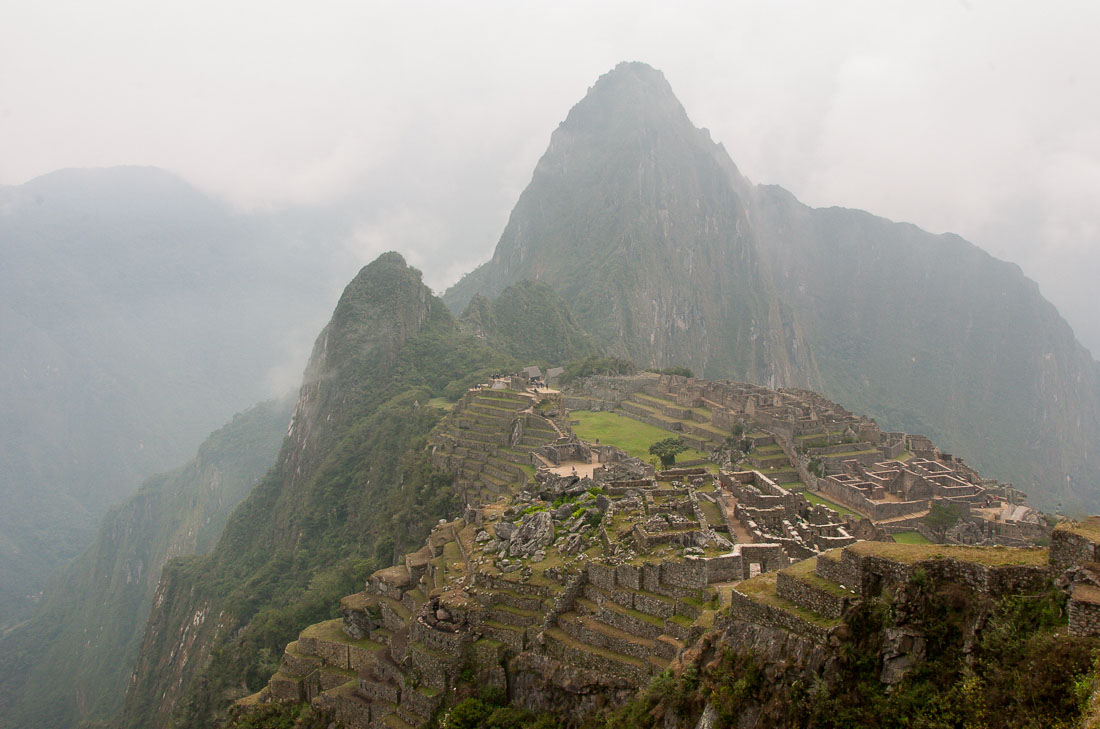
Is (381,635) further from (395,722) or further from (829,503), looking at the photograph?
(829,503)

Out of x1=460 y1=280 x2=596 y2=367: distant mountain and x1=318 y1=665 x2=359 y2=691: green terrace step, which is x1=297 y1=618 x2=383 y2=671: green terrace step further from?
x1=460 y1=280 x2=596 y2=367: distant mountain

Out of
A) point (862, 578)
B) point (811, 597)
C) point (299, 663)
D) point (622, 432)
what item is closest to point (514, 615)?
point (811, 597)

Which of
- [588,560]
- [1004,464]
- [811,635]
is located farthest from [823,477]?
[1004,464]

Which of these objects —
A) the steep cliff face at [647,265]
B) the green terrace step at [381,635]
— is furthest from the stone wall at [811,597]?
the steep cliff face at [647,265]

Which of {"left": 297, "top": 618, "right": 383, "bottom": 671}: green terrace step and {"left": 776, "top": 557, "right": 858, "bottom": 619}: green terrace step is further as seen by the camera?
{"left": 297, "top": 618, "right": 383, "bottom": 671}: green terrace step

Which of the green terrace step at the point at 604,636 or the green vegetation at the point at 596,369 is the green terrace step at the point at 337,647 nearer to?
the green terrace step at the point at 604,636

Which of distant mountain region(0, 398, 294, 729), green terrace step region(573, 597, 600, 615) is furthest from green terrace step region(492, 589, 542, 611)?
distant mountain region(0, 398, 294, 729)

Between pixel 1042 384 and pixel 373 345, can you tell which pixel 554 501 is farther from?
pixel 1042 384

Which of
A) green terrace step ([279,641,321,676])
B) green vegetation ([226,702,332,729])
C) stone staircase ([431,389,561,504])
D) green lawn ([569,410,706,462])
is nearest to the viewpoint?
green vegetation ([226,702,332,729])
